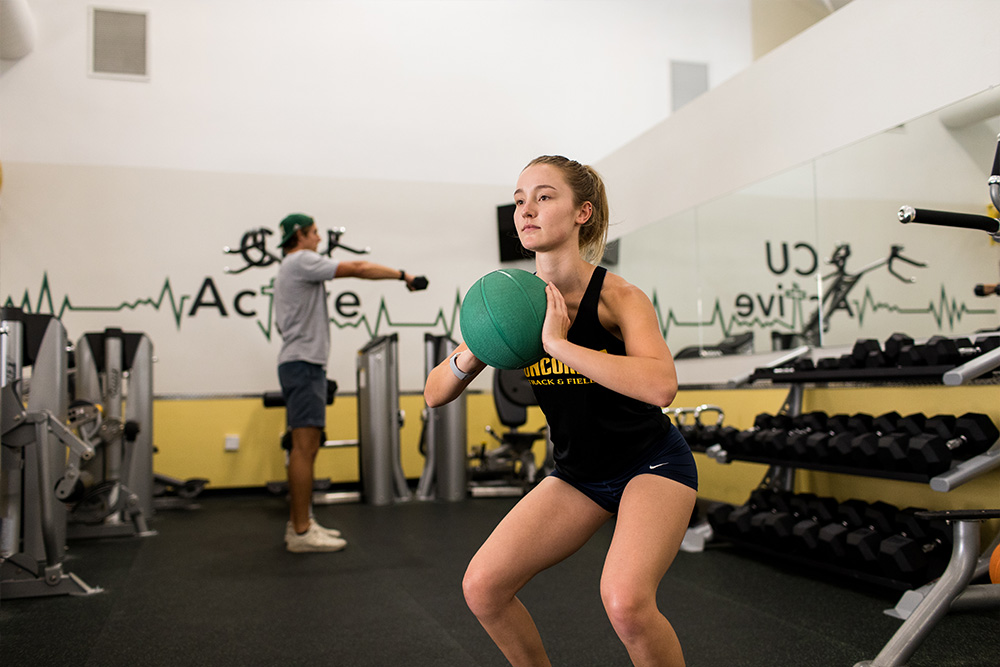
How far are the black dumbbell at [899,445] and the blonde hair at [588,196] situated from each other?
146cm

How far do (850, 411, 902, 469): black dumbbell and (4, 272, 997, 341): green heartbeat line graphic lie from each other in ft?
2.25

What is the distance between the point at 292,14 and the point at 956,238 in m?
5.09

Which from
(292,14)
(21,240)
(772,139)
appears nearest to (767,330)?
(772,139)

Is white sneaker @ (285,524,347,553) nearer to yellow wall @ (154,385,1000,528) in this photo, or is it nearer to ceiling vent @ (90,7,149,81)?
yellow wall @ (154,385,1000,528)

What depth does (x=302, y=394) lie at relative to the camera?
3.39 m

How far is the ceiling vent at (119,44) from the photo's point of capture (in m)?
5.78

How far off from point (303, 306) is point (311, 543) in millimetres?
1085

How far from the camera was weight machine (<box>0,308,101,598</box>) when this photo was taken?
271cm

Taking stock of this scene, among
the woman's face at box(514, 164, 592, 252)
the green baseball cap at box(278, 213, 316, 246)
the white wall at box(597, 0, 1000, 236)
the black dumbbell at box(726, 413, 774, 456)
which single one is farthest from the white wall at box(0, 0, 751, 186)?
the woman's face at box(514, 164, 592, 252)

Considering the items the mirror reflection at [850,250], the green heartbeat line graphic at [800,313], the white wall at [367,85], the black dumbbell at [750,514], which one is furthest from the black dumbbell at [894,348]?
the white wall at [367,85]

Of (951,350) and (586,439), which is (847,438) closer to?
(951,350)

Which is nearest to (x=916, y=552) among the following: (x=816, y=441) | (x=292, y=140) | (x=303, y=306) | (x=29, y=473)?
(x=816, y=441)

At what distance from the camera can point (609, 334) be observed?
1414 mm

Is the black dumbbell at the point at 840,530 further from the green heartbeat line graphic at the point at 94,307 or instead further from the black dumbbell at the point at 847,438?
the green heartbeat line graphic at the point at 94,307
